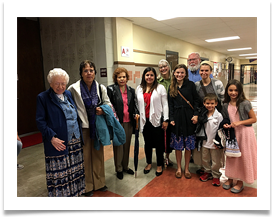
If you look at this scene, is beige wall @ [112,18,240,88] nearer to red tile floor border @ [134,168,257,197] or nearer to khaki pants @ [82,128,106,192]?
khaki pants @ [82,128,106,192]

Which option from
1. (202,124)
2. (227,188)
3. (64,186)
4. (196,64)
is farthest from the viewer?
(196,64)

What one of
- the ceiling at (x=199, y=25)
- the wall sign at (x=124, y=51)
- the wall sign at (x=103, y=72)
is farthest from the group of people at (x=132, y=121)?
the ceiling at (x=199, y=25)

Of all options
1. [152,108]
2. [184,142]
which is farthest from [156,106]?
[184,142]

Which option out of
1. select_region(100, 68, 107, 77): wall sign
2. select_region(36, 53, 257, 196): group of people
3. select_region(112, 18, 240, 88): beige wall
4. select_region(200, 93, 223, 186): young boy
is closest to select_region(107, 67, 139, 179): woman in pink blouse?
select_region(36, 53, 257, 196): group of people

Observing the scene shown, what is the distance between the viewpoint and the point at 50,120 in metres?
1.83

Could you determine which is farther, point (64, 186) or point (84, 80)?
point (84, 80)

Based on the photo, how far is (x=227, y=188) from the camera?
2266 mm

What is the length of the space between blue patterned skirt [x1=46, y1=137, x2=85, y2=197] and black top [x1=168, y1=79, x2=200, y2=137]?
1.30 meters

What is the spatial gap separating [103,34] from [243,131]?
12.1 ft

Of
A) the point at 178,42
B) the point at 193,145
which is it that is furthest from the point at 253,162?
the point at 178,42

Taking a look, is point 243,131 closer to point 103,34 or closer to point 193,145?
point 193,145

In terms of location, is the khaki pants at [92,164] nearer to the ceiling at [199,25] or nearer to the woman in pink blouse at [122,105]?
the woman in pink blouse at [122,105]

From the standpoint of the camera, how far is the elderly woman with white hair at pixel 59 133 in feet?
5.92

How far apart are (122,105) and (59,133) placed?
3.04ft
